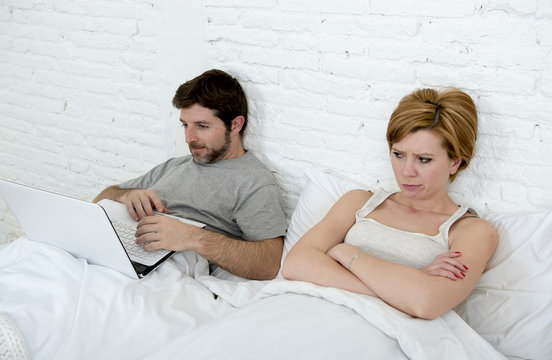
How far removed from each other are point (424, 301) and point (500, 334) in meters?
0.32

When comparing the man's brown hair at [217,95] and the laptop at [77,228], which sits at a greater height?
the man's brown hair at [217,95]

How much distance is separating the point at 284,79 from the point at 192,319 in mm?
968

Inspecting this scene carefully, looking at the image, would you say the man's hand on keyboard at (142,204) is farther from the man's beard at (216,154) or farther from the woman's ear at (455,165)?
the woman's ear at (455,165)

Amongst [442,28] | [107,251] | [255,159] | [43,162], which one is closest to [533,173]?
[442,28]

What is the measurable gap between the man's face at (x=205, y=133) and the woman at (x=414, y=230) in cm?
57

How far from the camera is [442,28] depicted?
64.1 inches

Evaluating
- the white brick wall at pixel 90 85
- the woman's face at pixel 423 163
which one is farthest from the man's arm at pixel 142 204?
the woman's face at pixel 423 163

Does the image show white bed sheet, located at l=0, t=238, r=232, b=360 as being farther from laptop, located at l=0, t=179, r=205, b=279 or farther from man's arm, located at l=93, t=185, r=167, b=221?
man's arm, located at l=93, t=185, r=167, b=221

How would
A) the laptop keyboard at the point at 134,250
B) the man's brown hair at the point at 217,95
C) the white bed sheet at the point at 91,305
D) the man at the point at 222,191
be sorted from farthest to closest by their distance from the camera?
the man's brown hair at the point at 217,95 → the man at the point at 222,191 → the laptop keyboard at the point at 134,250 → the white bed sheet at the point at 91,305

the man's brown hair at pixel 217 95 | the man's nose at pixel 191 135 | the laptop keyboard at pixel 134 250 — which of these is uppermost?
the man's brown hair at pixel 217 95

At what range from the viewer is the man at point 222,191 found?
6.06ft

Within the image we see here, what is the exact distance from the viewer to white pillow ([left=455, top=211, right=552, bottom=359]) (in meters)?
1.43

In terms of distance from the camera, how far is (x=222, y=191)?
2008 millimetres

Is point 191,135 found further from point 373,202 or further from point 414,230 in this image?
point 414,230
